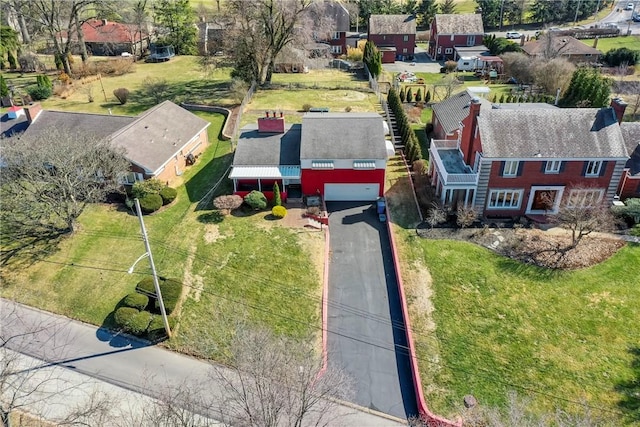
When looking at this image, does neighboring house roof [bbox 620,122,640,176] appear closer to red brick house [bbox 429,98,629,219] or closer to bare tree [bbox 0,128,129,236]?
red brick house [bbox 429,98,629,219]

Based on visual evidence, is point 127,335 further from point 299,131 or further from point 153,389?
point 299,131

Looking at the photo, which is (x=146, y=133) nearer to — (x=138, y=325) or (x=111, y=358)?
(x=138, y=325)

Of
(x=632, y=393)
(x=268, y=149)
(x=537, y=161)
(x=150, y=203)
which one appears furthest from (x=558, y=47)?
(x=150, y=203)

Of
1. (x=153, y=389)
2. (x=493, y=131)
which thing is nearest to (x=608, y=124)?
(x=493, y=131)

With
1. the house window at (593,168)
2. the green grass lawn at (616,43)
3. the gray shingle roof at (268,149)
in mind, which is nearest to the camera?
the house window at (593,168)

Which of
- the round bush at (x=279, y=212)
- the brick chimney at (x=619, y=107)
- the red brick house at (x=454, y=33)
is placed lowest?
the round bush at (x=279, y=212)

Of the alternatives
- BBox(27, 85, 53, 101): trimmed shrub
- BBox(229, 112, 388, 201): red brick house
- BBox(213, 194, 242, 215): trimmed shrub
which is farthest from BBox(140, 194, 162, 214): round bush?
BBox(27, 85, 53, 101): trimmed shrub

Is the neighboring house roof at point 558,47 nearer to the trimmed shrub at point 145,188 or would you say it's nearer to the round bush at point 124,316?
the trimmed shrub at point 145,188

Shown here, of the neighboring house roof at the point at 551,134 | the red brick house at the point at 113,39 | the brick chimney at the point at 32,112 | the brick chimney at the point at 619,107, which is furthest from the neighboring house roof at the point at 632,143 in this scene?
the red brick house at the point at 113,39
